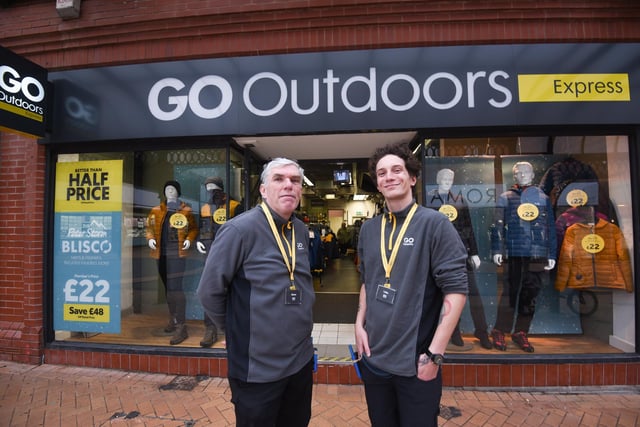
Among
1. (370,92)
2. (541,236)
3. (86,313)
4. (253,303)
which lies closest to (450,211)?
(541,236)

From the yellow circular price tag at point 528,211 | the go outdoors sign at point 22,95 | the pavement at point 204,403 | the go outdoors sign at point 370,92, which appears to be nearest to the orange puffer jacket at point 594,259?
the yellow circular price tag at point 528,211

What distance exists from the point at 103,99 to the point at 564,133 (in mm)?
5531

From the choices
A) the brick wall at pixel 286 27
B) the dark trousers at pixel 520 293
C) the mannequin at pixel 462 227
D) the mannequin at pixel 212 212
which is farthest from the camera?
the mannequin at pixel 212 212

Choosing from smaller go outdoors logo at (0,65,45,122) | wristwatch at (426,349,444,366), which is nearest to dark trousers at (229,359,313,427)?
wristwatch at (426,349,444,366)

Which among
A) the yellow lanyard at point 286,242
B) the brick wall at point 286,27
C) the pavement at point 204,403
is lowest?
the pavement at point 204,403

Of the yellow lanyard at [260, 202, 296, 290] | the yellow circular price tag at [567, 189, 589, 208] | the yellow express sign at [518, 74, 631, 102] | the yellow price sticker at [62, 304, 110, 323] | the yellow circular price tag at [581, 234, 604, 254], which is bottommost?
the yellow price sticker at [62, 304, 110, 323]

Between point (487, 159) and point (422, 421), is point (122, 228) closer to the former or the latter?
point (422, 421)

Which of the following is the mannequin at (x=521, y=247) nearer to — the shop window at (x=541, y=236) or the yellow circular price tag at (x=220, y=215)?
the shop window at (x=541, y=236)

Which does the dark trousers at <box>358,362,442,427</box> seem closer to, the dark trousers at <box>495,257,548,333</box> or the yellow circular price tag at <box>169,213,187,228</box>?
the dark trousers at <box>495,257,548,333</box>

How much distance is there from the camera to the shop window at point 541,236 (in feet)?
12.7

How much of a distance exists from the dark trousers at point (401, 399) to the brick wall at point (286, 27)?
3490 millimetres

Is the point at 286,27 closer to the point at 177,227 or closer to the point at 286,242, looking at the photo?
the point at 177,227

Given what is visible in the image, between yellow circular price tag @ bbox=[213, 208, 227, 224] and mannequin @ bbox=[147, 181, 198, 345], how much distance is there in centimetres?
32

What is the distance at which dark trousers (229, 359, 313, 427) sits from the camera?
5.64 feet
